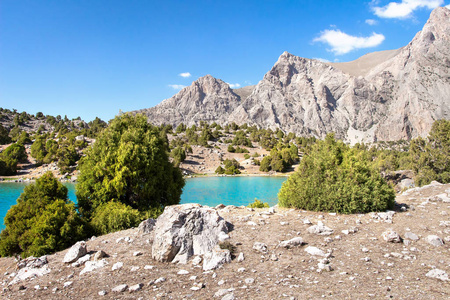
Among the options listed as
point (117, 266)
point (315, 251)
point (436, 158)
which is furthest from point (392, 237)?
point (436, 158)

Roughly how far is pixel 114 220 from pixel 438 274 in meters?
10.2

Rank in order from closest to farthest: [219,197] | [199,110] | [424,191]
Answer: [424,191], [219,197], [199,110]

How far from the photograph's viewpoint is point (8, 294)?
18.7 ft

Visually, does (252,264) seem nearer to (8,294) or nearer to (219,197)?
(8,294)

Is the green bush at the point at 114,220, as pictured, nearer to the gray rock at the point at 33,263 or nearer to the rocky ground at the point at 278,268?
the rocky ground at the point at 278,268

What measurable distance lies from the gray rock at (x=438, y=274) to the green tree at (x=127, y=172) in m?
10.8

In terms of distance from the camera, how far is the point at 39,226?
888 cm

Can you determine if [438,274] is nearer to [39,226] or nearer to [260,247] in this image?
[260,247]

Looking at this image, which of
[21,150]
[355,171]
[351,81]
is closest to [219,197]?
[355,171]

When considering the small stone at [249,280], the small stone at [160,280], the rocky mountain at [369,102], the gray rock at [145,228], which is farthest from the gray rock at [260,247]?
the rocky mountain at [369,102]

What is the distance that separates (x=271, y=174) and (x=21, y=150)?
183ft

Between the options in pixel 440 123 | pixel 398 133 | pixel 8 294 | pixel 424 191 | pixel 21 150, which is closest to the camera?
pixel 8 294

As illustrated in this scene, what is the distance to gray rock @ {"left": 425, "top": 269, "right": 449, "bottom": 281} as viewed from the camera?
17.5 feet

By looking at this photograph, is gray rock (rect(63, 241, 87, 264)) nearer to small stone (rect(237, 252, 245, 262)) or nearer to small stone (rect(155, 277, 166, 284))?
small stone (rect(155, 277, 166, 284))
